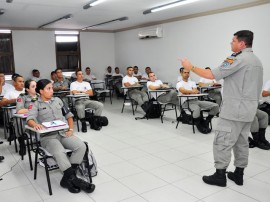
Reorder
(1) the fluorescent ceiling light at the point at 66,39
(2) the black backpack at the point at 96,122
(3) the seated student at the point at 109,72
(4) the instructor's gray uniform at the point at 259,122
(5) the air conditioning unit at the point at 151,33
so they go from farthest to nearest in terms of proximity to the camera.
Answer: (3) the seated student at the point at 109,72
(1) the fluorescent ceiling light at the point at 66,39
(5) the air conditioning unit at the point at 151,33
(2) the black backpack at the point at 96,122
(4) the instructor's gray uniform at the point at 259,122

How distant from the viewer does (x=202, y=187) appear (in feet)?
9.24

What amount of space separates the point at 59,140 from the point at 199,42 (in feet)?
19.2

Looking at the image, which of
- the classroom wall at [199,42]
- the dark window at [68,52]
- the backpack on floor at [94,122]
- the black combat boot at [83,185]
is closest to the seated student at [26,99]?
the black combat boot at [83,185]

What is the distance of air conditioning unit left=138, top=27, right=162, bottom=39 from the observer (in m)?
8.80

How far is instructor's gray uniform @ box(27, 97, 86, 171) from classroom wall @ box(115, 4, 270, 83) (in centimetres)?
504

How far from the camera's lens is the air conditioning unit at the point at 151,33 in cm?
880

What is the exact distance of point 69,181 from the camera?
9.01 feet

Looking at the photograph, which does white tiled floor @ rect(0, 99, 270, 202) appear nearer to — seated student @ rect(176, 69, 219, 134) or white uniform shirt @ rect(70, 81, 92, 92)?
seated student @ rect(176, 69, 219, 134)

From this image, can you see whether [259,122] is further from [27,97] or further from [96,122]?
[27,97]

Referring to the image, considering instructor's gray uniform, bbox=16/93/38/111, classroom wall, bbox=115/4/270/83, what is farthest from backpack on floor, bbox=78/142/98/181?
classroom wall, bbox=115/4/270/83

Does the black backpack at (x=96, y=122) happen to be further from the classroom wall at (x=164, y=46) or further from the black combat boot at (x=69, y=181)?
the classroom wall at (x=164, y=46)

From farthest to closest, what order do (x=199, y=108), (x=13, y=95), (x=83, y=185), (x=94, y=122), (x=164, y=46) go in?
(x=164, y=46)
(x=94, y=122)
(x=199, y=108)
(x=13, y=95)
(x=83, y=185)

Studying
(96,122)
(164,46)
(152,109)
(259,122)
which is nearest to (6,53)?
(164,46)

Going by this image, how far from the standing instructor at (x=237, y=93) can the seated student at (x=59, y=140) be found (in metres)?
1.42
